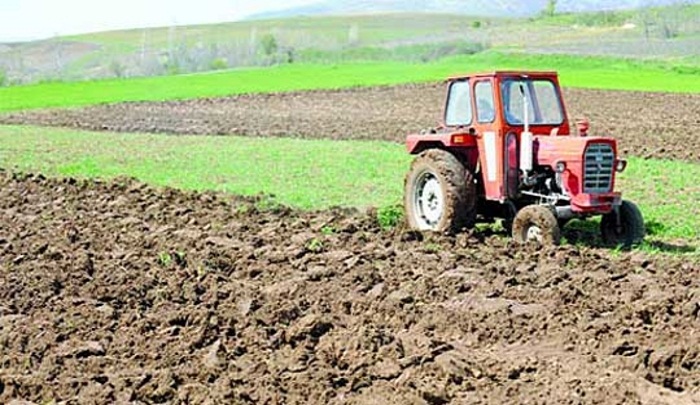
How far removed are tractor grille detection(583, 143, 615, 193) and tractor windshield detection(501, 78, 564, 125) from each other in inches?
34.7

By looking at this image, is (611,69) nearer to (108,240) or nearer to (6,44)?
(108,240)

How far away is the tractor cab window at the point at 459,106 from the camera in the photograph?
40.5 ft

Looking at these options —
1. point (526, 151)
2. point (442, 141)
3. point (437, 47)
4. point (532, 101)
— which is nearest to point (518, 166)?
point (526, 151)

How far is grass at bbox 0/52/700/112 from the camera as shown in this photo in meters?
49.2

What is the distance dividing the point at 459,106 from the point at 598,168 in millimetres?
1736

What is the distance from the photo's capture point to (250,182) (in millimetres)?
18625

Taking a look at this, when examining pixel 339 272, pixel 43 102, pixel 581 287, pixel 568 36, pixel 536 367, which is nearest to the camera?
pixel 536 367

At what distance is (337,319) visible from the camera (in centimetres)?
834

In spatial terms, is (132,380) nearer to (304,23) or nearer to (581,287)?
(581,287)

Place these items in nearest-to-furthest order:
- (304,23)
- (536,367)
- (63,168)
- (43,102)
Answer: (536,367) → (63,168) → (43,102) → (304,23)

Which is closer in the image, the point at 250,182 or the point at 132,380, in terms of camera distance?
the point at 132,380

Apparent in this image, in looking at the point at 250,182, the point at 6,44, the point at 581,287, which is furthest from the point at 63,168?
the point at 6,44

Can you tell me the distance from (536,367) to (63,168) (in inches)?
630

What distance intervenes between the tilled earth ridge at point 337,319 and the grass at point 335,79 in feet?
117
